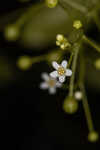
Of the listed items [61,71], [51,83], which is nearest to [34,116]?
[51,83]

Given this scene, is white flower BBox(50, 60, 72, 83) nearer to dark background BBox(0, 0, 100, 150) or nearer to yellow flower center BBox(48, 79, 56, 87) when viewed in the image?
yellow flower center BBox(48, 79, 56, 87)

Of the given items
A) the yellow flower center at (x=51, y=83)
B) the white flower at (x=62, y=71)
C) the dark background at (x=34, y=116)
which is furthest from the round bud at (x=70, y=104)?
the dark background at (x=34, y=116)

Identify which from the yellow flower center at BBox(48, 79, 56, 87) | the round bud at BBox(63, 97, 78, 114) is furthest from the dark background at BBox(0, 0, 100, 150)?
the round bud at BBox(63, 97, 78, 114)

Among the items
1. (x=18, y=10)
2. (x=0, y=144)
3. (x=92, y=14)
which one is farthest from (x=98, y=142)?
(x=18, y=10)

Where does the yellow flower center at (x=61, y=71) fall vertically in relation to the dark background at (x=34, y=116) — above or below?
above

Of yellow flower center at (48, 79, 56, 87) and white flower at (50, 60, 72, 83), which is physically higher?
white flower at (50, 60, 72, 83)

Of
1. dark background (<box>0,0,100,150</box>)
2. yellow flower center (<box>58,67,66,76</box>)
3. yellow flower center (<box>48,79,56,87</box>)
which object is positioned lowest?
dark background (<box>0,0,100,150</box>)

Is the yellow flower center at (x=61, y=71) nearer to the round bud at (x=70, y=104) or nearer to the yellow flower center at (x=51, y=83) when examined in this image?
the round bud at (x=70, y=104)

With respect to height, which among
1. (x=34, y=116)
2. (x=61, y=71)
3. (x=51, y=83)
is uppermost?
(x=61, y=71)

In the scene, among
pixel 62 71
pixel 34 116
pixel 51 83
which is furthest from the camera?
pixel 34 116

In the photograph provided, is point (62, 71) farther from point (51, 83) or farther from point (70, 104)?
point (51, 83)
